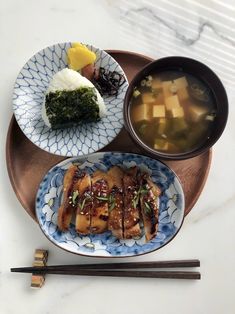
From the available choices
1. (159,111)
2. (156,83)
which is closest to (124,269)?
(159,111)

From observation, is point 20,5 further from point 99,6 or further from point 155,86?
point 155,86

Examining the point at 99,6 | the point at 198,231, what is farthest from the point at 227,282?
the point at 99,6

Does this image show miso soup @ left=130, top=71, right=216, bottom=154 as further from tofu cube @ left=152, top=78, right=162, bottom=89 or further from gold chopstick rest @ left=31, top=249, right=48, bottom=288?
gold chopstick rest @ left=31, top=249, right=48, bottom=288

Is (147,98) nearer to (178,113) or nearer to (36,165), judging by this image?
(178,113)

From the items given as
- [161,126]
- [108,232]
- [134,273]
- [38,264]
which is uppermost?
[161,126]

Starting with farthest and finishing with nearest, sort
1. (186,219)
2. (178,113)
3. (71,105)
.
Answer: (186,219), (71,105), (178,113)

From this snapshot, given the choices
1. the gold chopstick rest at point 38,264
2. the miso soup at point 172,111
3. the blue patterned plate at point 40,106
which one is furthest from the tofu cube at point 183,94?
the gold chopstick rest at point 38,264
